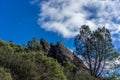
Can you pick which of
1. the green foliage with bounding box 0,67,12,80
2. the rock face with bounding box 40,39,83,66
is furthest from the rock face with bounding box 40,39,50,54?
the green foliage with bounding box 0,67,12,80

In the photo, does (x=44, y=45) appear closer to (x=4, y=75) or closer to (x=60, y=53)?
(x=60, y=53)

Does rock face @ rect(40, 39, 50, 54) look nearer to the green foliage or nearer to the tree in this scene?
the tree

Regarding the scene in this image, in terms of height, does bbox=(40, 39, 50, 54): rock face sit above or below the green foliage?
above

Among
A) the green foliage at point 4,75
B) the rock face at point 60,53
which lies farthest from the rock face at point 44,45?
the green foliage at point 4,75

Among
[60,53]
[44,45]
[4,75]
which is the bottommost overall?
[4,75]

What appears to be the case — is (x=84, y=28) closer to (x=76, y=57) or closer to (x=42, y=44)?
(x=76, y=57)

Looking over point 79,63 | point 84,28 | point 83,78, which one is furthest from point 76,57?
point 83,78

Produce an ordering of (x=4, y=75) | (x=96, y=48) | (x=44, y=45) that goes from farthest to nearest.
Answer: (x=44, y=45) < (x=96, y=48) < (x=4, y=75)

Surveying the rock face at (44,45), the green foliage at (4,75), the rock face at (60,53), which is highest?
the rock face at (44,45)

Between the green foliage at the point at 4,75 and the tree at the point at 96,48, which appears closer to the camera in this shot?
the green foliage at the point at 4,75

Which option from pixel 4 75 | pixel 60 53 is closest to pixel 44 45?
pixel 60 53

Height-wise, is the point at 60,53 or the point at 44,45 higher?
the point at 44,45

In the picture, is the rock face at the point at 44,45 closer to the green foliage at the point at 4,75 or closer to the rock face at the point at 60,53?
the rock face at the point at 60,53

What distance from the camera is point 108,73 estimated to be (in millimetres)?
48188
